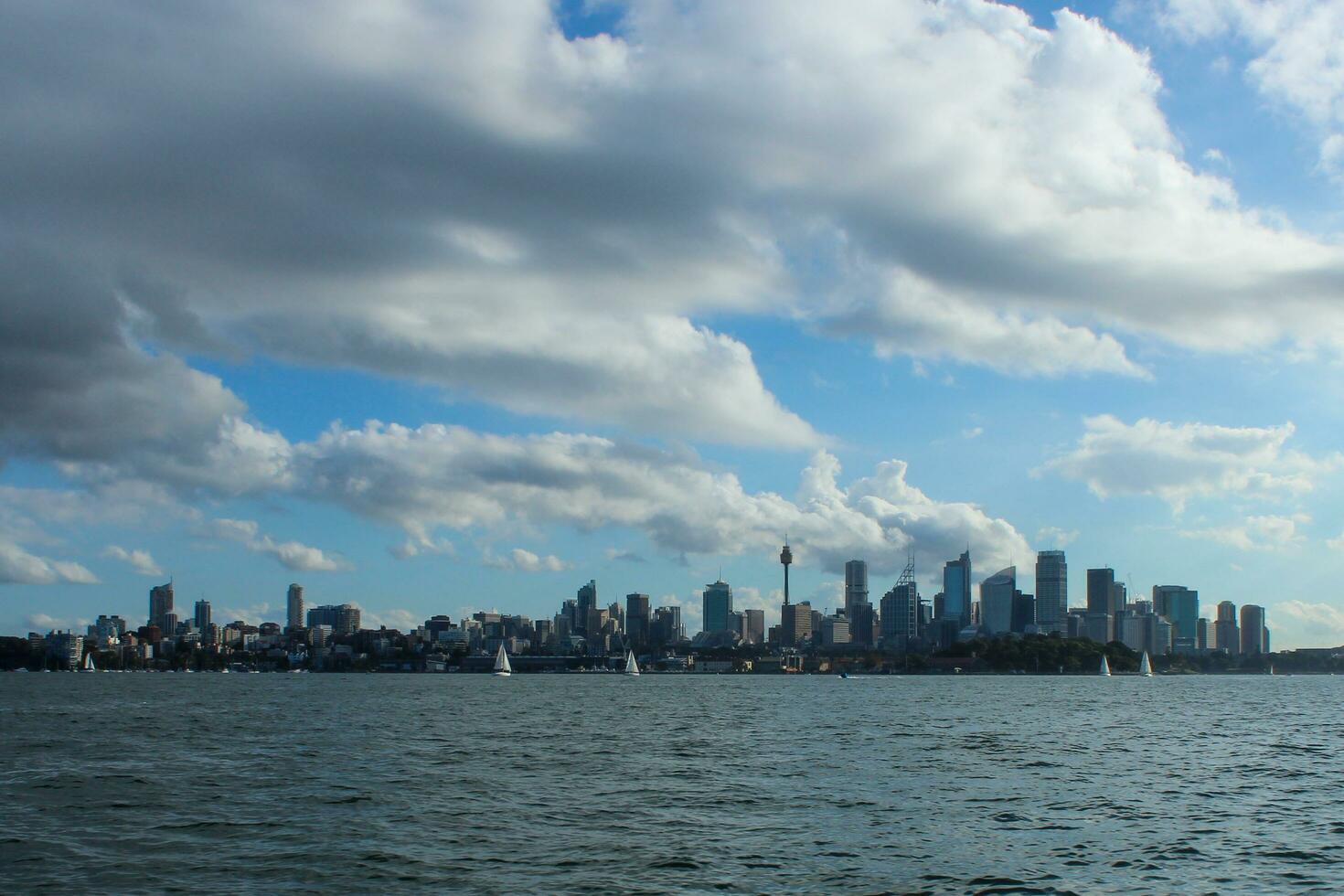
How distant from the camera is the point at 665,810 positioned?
51.1 meters

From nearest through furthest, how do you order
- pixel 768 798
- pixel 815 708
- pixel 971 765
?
pixel 768 798, pixel 971 765, pixel 815 708

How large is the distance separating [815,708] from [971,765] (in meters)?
82.9

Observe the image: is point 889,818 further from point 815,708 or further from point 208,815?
point 815,708

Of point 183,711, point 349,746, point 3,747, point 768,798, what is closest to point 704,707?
point 183,711

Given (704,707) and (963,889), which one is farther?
(704,707)

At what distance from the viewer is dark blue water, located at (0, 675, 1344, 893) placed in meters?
37.8

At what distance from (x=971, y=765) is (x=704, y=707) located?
85108 millimetres

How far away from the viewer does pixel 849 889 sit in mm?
35688

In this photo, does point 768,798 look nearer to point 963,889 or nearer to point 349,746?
point 963,889

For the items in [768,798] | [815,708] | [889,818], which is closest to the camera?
[889,818]

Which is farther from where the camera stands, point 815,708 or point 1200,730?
point 815,708

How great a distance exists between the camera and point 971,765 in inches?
2790

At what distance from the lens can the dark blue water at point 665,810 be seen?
37812mm

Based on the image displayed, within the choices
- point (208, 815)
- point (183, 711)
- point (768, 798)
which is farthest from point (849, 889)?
point (183, 711)
